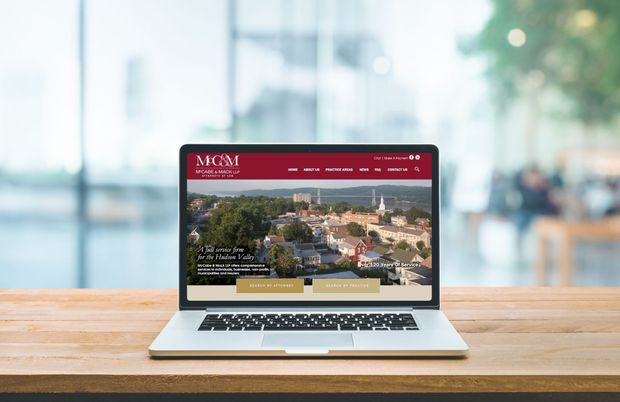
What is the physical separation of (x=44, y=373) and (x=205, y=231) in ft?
1.40

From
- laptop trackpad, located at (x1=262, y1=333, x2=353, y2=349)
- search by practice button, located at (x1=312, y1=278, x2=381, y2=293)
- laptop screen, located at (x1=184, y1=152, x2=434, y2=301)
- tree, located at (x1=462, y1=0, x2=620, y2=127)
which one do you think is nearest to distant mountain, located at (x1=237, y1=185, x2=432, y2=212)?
laptop screen, located at (x1=184, y1=152, x2=434, y2=301)

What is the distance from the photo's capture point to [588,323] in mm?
1185

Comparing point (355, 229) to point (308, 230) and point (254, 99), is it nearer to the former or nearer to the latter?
point (308, 230)

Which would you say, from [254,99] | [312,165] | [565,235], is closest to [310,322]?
[312,165]

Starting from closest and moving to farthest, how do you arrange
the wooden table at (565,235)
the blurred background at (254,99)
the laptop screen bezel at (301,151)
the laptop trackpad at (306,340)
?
the laptop trackpad at (306,340) < the laptop screen bezel at (301,151) < the blurred background at (254,99) < the wooden table at (565,235)

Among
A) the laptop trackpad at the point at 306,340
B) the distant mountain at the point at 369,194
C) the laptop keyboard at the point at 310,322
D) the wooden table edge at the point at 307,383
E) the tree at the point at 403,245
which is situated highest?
the distant mountain at the point at 369,194

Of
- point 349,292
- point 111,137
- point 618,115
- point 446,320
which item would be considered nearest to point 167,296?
point 349,292

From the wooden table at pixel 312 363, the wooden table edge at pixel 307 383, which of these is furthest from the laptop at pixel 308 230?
the wooden table edge at pixel 307 383

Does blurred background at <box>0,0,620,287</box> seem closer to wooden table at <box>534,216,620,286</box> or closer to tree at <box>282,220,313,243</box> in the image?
wooden table at <box>534,216,620,286</box>

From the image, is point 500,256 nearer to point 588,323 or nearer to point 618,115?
point 618,115

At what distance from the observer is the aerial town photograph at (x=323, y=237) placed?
126 centimetres

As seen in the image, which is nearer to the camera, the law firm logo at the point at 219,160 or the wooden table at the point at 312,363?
the wooden table at the point at 312,363

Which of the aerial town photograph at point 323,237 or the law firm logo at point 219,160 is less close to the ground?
the law firm logo at point 219,160

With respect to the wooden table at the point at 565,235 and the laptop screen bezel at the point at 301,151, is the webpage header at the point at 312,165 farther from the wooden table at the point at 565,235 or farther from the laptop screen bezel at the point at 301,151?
the wooden table at the point at 565,235
